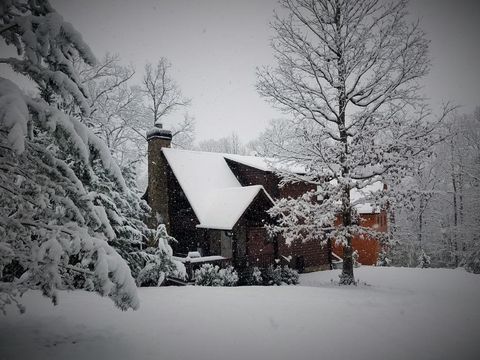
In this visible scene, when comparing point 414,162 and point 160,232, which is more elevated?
point 414,162

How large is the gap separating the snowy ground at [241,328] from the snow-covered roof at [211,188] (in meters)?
7.04

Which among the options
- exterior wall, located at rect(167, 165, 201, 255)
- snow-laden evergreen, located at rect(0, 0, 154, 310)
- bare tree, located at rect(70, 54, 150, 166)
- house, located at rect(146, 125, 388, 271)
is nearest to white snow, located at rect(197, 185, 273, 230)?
house, located at rect(146, 125, 388, 271)

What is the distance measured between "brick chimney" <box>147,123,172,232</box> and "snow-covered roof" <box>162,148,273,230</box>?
0.55 meters

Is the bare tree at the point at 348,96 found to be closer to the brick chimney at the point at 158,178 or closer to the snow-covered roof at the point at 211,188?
the snow-covered roof at the point at 211,188

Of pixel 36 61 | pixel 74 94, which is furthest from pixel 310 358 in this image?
pixel 36 61

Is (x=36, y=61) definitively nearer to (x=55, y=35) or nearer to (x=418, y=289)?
(x=55, y=35)

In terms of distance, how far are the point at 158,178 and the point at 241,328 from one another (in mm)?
13927

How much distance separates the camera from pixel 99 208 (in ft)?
14.7

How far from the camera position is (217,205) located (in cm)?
1686

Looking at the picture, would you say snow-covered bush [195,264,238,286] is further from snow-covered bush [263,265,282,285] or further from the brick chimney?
the brick chimney

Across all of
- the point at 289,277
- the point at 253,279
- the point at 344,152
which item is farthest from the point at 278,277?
the point at 344,152

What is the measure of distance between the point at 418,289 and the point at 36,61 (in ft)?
43.3

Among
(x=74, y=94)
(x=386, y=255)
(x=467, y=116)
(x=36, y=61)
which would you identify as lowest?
(x=386, y=255)

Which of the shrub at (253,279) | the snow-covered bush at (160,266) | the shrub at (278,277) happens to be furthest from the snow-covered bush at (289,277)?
the snow-covered bush at (160,266)
